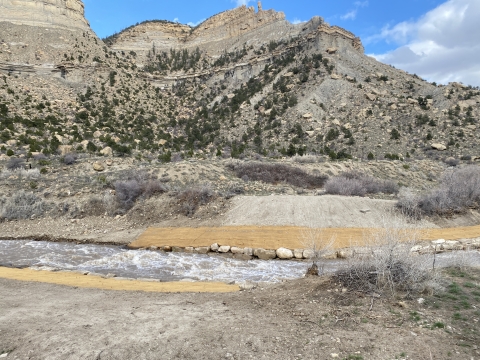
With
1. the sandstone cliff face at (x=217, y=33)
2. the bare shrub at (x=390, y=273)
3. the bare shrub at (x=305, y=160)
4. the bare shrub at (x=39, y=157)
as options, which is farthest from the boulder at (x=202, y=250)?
the sandstone cliff face at (x=217, y=33)

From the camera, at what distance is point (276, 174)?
2484cm

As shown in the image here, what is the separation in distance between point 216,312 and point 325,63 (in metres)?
46.3

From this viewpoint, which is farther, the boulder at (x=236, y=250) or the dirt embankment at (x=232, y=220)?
the dirt embankment at (x=232, y=220)

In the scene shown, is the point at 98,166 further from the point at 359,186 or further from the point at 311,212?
the point at 359,186

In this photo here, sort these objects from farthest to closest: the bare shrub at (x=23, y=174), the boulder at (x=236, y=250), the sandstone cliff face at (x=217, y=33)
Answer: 1. the sandstone cliff face at (x=217, y=33)
2. the bare shrub at (x=23, y=174)
3. the boulder at (x=236, y=250)

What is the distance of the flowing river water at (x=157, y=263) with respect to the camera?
11.4 meters

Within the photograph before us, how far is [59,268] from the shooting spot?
1191 centimetres

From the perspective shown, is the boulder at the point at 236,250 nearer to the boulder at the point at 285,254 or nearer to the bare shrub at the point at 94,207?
the boulder at the point at 285,254

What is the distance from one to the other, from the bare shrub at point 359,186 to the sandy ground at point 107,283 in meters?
13.6

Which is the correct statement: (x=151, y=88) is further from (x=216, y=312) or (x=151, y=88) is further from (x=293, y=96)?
(x=216, y=312)

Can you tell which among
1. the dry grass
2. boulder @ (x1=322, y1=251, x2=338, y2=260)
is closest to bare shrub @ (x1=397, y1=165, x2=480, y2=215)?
boulder @ (x1=322, y1=251, x2=338, y2=260)

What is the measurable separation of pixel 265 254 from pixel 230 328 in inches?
313

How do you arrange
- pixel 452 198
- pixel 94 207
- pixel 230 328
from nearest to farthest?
pixel 230 328 → pixel 452 198 → pixel 94 207

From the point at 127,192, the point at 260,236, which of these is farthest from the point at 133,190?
the point at 260,236
